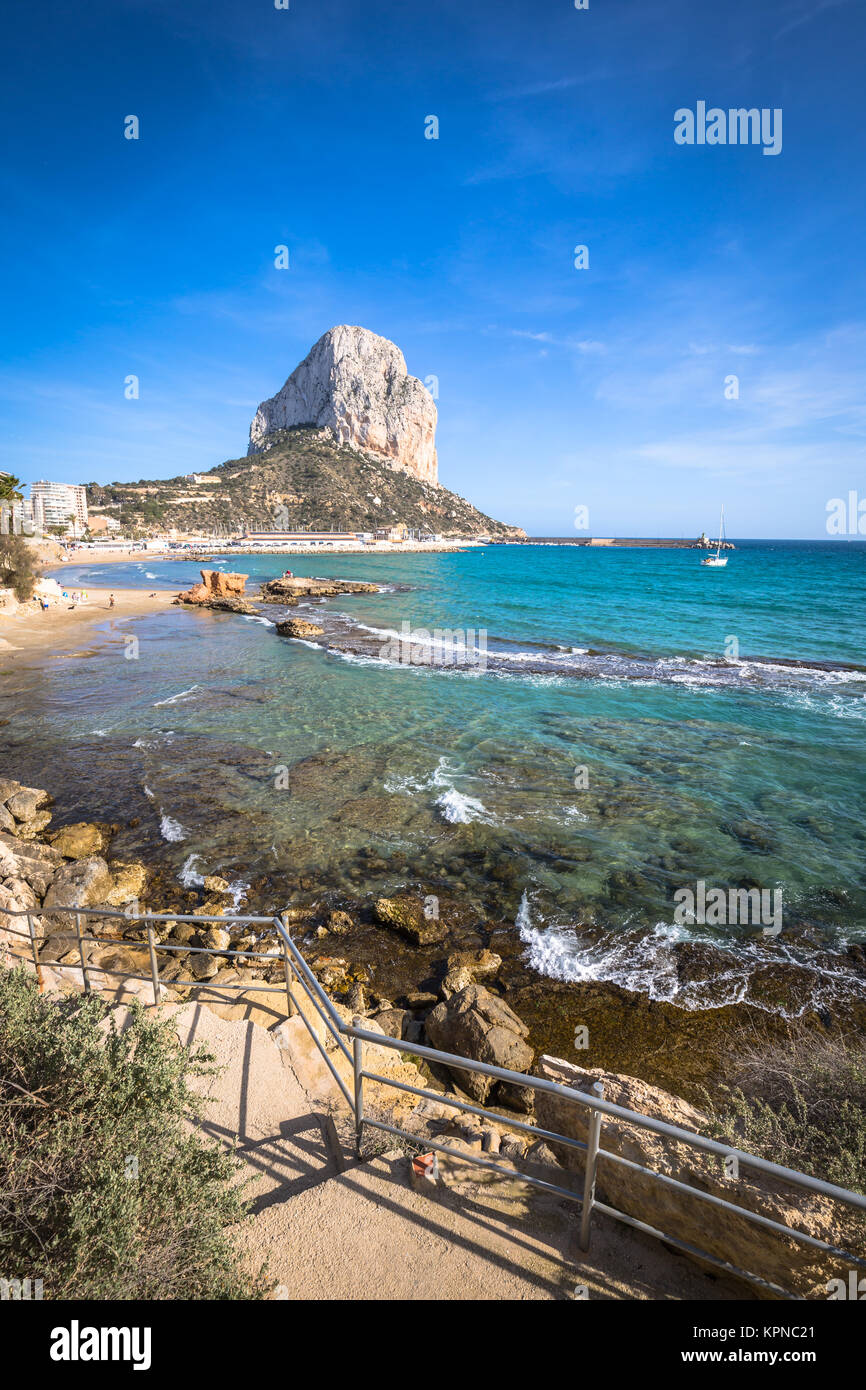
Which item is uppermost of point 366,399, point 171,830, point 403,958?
point 366,399

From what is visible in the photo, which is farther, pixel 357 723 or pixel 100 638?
pixel 100 638

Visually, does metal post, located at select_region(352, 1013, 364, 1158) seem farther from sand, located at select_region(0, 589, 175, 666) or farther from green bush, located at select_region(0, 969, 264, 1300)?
sand, located at select_region(0, 589, 175, 666)

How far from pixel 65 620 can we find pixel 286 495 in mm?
110900

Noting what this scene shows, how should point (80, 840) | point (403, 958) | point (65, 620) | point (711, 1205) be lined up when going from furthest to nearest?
point (65, 620) → point (80, 840) → point (403, 958) → point (711, 1205)

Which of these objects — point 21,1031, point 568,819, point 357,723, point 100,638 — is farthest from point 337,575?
point 21,1031

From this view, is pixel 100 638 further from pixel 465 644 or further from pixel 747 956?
pixel 747 956

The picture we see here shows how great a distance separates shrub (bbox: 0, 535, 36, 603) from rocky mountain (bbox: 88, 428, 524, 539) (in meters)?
94.7

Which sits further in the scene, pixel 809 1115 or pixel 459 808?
pixel 459 808

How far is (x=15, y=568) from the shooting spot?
42375 mm

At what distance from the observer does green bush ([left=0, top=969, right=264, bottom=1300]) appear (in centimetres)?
285

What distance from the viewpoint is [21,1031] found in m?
3.77

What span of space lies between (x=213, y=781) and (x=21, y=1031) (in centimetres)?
1179

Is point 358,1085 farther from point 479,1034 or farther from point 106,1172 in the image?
point 479,1034

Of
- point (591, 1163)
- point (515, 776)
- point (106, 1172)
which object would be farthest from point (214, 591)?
point (591, 1163)
